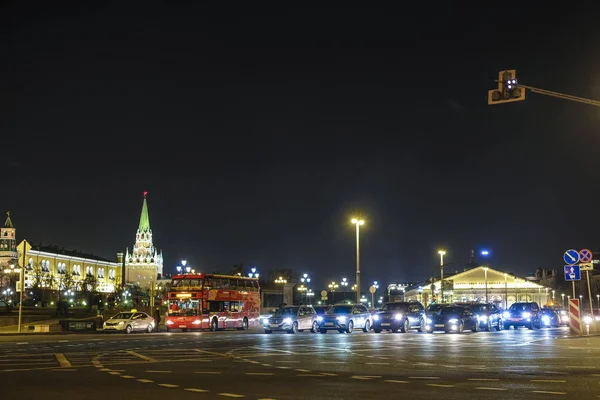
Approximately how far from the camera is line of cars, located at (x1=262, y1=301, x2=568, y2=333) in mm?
39562

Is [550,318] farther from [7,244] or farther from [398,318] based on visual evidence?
[7,244]

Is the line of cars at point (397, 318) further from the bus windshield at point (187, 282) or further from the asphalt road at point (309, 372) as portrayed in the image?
the asphalt road at point (309, 372)

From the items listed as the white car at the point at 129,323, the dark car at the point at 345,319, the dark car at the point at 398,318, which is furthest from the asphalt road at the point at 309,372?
the white car at the point at 129,323

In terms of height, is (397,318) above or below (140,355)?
above

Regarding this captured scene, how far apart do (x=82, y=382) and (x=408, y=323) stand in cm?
2886

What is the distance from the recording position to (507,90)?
20016mm

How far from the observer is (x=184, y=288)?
48500 mm

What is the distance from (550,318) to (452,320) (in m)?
14.1

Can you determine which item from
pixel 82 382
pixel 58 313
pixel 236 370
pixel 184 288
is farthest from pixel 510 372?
pixel 58 313

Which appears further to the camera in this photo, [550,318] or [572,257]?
[550,318]

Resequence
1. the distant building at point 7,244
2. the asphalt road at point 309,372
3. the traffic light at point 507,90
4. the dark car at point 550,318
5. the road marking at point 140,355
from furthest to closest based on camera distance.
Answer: the distant building at point 7,244 → the dark car at point 550,318 → the road marking at point 140,355 → the traffic light at point 507,90 → the asphalt road at point 309,372

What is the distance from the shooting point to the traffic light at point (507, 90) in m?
19.9

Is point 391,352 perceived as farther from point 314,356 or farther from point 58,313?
point 58,313

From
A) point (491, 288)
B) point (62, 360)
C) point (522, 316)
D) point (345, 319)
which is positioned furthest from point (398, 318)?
point (491, 288)
